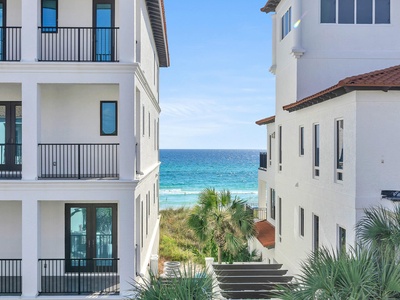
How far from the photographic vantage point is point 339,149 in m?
15.1

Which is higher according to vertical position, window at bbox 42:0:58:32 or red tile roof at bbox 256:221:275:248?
window at bbox 42:0:58:32

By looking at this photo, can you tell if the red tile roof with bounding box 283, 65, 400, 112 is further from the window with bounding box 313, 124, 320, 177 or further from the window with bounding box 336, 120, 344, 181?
the window with bounding box 313, 124, 320, 177

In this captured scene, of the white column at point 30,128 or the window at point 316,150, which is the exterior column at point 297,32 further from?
the white column at point 30,128

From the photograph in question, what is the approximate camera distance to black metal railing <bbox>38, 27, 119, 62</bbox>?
15914 millimetres

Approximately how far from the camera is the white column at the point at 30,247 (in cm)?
1462

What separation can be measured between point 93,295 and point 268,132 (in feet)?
54.8

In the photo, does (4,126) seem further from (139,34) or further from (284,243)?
(284,243)

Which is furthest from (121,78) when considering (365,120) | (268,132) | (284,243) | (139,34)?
(268,132)

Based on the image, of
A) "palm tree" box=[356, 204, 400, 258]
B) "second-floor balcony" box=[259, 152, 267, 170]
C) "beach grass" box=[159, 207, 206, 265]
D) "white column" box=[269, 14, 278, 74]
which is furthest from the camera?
"second-floor balcony" box=[259, 152, 267, 170]

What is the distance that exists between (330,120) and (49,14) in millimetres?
→ 10311

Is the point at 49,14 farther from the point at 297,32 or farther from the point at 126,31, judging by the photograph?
the point at 297,32

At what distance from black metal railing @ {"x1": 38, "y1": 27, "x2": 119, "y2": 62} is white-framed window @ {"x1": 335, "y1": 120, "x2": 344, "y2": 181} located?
773cm

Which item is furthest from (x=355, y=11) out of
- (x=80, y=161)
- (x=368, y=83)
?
(x=80, y=161)

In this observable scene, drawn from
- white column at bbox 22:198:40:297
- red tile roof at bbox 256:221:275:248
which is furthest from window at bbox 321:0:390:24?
white column at bbox 22:198:40:297
